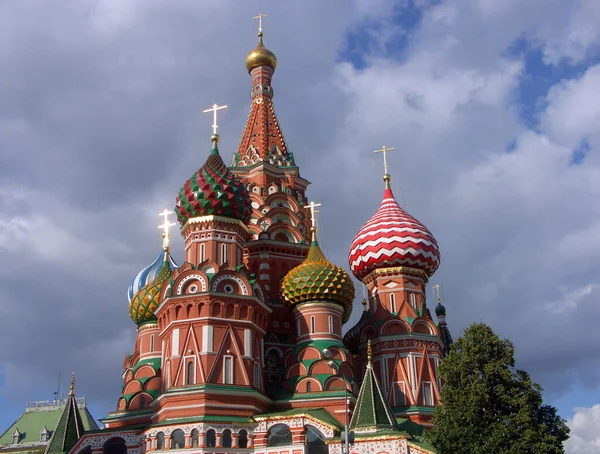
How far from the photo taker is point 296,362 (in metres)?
29.6

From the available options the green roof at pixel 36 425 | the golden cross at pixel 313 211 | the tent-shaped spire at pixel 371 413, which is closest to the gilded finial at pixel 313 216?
the golden cross at pixel 313 211

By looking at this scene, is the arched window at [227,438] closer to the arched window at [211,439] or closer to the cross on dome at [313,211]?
the arched window at [211,439]

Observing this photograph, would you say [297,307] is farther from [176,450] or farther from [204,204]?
[176,450]

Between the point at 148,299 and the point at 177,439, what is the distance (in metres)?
8.27

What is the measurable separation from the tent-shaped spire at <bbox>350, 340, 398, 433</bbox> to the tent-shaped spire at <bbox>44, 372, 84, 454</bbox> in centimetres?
1139

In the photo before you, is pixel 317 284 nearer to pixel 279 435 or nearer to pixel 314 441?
pixel 279 435

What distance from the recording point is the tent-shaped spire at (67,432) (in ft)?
96.1

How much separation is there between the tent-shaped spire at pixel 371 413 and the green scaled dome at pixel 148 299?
420 inches

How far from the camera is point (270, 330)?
32062 millimetres

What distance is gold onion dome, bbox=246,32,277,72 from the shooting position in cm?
3984

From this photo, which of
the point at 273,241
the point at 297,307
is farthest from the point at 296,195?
the point at 297,307

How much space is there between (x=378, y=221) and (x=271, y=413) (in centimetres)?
1175

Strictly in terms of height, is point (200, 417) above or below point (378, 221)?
below

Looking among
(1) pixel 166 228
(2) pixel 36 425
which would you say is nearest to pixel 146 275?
(1) pixel 166 228
